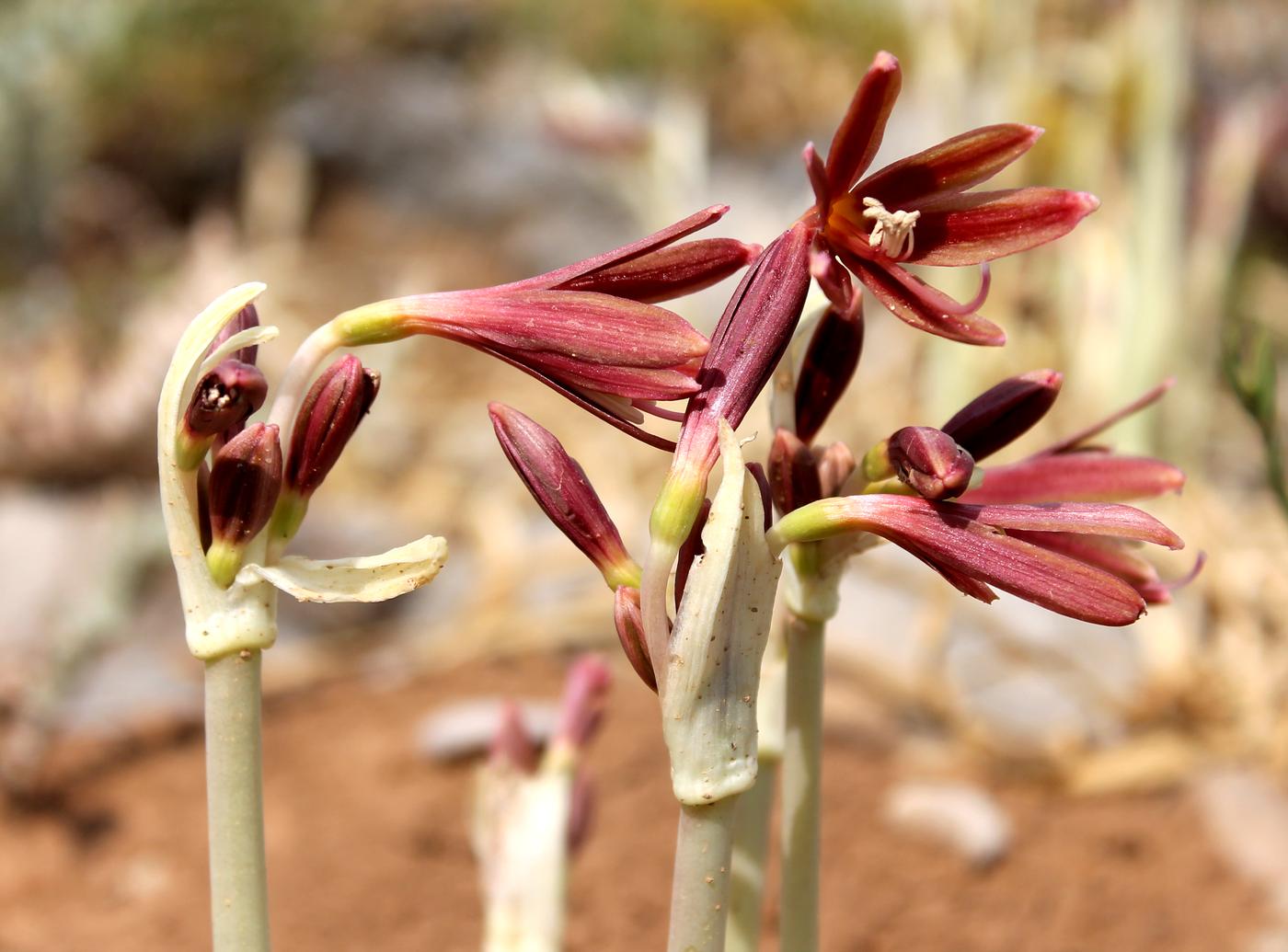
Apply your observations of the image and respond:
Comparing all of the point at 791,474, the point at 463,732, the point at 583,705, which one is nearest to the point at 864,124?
the point at 791,474

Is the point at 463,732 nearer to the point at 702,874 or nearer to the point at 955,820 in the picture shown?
the point at 955,820

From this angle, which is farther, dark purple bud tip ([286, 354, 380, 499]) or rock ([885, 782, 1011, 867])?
rock ([885, 782, 1011, 867])

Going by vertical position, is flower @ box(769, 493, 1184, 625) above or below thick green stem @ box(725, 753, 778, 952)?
above

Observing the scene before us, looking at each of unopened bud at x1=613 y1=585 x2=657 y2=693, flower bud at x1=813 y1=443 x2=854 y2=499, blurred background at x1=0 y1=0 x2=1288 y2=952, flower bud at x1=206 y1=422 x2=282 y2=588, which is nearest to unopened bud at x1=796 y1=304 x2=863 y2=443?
flower bud at x1=813 y1=443 x2=854 y2=499

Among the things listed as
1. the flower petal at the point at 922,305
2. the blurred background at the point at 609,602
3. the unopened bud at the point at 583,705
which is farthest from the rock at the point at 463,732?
the flower petal at the point at 922,305

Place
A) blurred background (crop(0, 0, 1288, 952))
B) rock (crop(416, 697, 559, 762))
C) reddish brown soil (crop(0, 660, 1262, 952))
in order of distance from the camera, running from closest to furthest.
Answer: reddish brown soil (crop(0, 660, 1262, 952)), blurred background (crop(0, 0, 1288, 952)), rock (crop(416, 697, 559, 762))

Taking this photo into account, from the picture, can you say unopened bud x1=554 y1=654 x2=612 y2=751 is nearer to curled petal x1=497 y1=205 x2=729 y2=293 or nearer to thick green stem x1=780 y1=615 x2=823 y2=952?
thick green stem x1=780 y1=615 x2=823 y2=952
